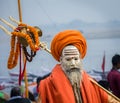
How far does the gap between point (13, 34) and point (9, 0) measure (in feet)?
5.58

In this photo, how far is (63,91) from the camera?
9.59 ft

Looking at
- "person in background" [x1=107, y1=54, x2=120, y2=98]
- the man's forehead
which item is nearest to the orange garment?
the man's forehead

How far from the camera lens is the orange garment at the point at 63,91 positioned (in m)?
2.91

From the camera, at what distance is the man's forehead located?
2971 mm

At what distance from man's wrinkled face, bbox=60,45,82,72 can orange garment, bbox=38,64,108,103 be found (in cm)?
7

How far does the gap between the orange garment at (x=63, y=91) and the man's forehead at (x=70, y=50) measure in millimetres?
130

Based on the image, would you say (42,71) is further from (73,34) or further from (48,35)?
(73,34)

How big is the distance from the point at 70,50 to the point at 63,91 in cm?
27

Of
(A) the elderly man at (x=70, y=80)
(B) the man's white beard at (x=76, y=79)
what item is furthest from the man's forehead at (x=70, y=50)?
(B) the man's white beard at (x=76, y=79)

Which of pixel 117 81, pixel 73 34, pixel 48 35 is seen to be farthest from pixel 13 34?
pixel 48 35

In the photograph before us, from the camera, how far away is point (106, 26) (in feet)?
16.4

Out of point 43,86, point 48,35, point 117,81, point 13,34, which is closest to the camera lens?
point 43,86

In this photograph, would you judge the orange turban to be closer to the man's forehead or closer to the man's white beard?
the man's forehead

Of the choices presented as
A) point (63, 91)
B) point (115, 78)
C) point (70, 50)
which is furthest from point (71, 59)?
point (115, 78)
